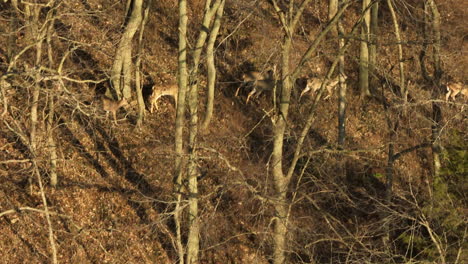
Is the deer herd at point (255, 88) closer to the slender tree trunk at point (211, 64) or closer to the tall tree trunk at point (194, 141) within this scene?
the slender tree trunk at point (211, 64)

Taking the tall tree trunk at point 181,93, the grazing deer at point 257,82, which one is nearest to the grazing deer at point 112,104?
the tall tree trunk at point 181,93

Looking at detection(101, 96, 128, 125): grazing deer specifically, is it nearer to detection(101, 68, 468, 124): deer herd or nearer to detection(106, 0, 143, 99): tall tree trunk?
detection(101, 68, 468, 124): deer herd

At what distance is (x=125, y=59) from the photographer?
2338 cm

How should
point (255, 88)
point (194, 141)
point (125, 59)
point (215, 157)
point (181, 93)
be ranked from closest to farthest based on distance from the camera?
point (194, 141) → point (181, 93) → point (215, 157) → point (125, 59) → point (255, 88)

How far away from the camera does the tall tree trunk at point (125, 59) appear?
22.2 m

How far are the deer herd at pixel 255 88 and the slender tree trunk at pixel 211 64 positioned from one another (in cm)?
106

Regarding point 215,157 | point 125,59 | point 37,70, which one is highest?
point 37,70

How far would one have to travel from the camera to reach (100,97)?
2369 cm

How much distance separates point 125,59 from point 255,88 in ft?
16.6

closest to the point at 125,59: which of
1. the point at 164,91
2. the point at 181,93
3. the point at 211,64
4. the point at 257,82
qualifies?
the point at 164,91

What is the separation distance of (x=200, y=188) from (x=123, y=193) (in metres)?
2.22

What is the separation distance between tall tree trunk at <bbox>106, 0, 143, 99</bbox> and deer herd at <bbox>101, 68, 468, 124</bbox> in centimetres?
50

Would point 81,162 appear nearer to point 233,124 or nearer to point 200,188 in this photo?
point 200,188

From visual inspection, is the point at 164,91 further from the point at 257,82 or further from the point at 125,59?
the point at 257,82
